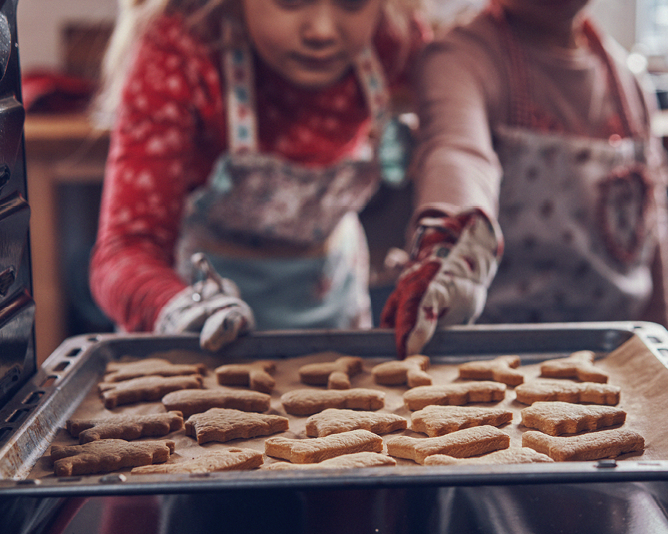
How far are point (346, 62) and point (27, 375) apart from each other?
0.85 metres

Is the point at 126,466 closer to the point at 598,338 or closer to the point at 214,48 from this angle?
the point at 598,338

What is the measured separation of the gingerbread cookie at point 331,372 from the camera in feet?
2.79

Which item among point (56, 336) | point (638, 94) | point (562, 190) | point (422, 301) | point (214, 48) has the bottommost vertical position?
point (56, 336)

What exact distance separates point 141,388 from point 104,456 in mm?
182

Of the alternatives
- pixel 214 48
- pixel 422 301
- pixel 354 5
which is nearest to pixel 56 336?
pixel 214 48

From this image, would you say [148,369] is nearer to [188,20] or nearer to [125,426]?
[125,426]

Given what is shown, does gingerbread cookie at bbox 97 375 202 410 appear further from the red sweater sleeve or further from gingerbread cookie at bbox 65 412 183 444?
the red sweater sleeve

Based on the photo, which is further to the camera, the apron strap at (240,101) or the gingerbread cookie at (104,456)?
the apron strap at (240,101)

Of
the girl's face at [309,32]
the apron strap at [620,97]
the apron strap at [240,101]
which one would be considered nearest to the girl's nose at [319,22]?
the girl's face at [309,32]

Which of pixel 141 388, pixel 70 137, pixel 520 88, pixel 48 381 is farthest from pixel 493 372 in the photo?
pixel 70 137

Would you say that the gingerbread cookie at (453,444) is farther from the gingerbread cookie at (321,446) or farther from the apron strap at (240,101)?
the apron strap at (240,101)

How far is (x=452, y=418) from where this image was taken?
74cm

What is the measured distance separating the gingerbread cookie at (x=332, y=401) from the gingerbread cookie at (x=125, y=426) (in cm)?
13

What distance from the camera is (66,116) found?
269cm
